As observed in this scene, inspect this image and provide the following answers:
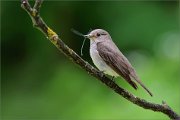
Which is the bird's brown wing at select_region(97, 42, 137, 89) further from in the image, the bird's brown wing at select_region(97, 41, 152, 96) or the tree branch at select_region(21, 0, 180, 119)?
the tree branch at select_region(21, 0, 180, 119)

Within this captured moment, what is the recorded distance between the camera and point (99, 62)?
340 cm

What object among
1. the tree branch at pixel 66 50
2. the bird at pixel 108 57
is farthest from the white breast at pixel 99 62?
the tree branch at pixel 66 50

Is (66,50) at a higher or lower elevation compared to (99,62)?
higher

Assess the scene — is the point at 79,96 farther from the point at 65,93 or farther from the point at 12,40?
the point at 12,40

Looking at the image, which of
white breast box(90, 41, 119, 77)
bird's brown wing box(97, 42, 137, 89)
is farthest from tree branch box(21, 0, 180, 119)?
white breast box(90, 41, 119, 77)

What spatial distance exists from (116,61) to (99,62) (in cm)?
14

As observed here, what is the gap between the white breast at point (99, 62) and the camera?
3.34 metres

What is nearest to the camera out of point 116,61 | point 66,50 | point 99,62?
point 66,50

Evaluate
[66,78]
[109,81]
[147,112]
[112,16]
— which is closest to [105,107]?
[147,112]

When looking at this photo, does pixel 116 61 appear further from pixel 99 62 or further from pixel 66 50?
pixel 66 50

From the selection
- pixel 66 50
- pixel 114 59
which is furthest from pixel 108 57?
pixel 66 50

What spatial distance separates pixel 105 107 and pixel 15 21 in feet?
5.32

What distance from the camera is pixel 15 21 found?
21.5ft

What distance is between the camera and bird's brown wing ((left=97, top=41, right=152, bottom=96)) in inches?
127
